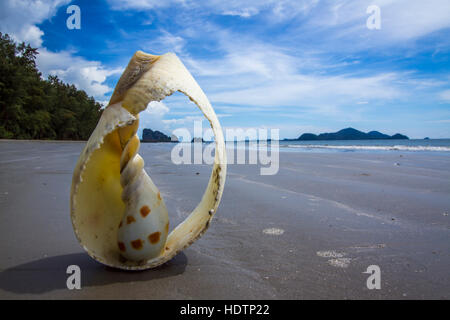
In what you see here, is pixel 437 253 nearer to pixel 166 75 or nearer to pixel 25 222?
pixel 166 75

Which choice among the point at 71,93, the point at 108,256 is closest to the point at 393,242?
the point at 108,256

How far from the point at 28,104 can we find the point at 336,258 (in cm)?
4751

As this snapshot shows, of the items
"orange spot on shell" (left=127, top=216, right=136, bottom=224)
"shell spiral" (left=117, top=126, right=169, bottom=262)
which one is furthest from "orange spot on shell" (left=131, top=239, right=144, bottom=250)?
"orange spot on shell" (left=127, top=216, right=136, bottom=224)

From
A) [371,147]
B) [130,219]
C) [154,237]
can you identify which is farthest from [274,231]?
[371,147]

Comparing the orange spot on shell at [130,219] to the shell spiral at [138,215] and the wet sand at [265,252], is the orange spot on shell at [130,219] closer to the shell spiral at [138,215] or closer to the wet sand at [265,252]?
the shell spiral at [138,215]

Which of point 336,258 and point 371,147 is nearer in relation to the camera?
point 336,258

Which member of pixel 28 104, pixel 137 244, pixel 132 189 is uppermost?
pixel 28 104

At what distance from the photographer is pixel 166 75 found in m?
1.69

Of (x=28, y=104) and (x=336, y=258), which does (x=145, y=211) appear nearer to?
(x=336, y=258)

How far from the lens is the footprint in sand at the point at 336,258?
1985 millimetres

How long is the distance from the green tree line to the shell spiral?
38202 mm

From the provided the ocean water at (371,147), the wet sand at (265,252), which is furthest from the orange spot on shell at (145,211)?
the ocean water at (371,147)

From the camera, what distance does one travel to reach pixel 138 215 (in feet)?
5.73

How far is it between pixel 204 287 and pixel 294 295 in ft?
1.50
